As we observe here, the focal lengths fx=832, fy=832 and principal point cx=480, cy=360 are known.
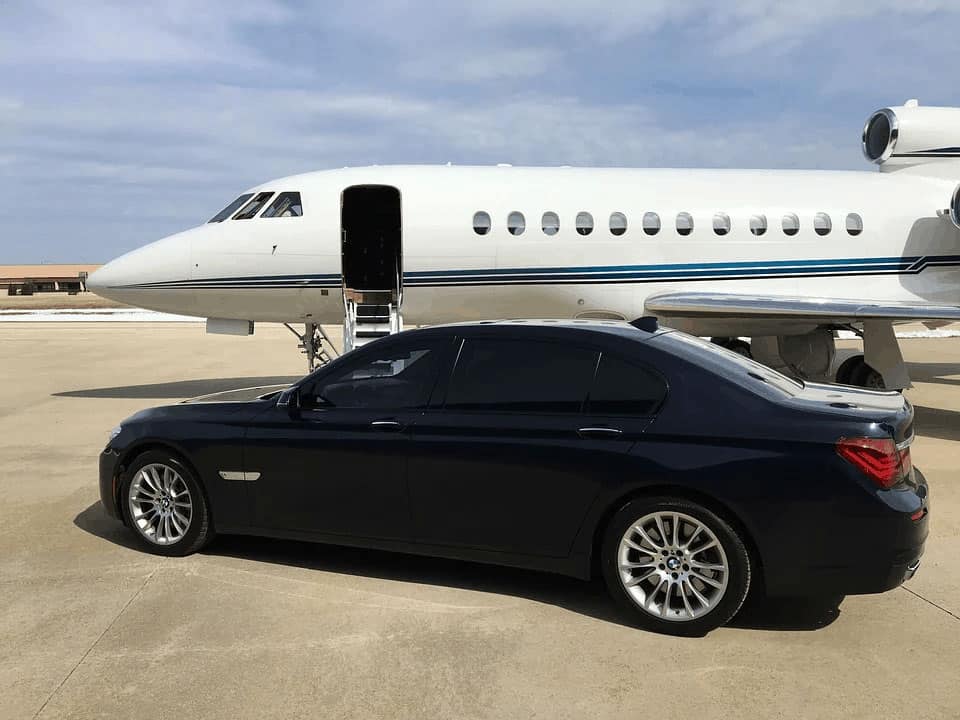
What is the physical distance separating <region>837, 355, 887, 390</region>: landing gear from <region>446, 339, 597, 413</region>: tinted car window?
8779mm

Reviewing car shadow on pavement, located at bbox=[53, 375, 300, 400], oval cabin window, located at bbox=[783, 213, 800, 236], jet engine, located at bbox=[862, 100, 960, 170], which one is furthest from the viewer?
jet engine, located at bbox=[862, 100, 960, 170]

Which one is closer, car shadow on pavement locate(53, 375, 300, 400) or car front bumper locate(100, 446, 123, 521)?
car front bumper locate(100, 446, 123, 521)

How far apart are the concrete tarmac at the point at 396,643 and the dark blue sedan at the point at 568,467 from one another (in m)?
0.23

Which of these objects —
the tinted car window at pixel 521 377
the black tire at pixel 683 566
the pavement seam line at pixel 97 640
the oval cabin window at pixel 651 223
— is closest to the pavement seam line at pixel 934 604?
the black tire at pixel 683 566

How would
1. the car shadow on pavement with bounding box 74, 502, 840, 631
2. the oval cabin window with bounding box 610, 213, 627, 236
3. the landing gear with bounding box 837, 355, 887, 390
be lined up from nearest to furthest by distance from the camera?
the car shadow on pavement with bounding box 74, 502, 840, 631 < the oval cabin window with bounding box 610, 213, 627, 236 < the landing gear with bounding box 837, 355, 887, 390

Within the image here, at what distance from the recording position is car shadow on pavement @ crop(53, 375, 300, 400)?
12.3 metres

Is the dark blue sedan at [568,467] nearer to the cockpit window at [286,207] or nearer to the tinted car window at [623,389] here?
the tinted car window at [623,389]

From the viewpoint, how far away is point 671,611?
4.02 meters

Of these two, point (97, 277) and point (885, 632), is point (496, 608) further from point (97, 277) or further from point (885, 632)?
point (97, 277)

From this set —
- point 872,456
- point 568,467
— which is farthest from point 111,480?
point 872,456

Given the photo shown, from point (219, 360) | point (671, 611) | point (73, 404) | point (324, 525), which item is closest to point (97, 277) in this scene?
point (73, 404)

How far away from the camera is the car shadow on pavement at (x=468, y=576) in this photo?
4242 millimetres

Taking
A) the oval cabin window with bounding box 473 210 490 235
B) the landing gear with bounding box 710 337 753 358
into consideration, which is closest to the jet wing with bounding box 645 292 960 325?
the oval cabin window with bounding box 473 210 490 235

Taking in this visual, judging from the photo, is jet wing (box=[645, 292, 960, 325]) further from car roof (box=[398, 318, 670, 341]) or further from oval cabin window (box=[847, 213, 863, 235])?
car roof (box=[398, 318, 670, 341])
